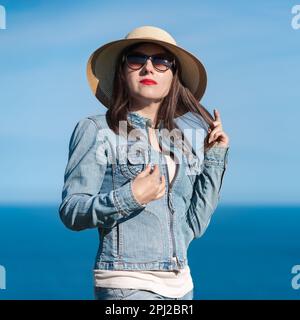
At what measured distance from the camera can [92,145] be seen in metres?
3.40

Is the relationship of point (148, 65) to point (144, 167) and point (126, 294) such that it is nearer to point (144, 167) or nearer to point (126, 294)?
point (144, 167)

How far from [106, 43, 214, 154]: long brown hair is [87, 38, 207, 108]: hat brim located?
0.12 feet

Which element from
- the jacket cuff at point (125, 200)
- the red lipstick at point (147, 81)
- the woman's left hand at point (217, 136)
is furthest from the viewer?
the woman's left hand at point (217, 136)

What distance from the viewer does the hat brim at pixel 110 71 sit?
3.73 m

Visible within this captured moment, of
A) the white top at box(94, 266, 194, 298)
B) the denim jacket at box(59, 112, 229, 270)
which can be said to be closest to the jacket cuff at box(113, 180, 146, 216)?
the denim jacket at box(59, 112, 229, 270)

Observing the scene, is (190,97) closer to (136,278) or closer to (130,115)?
(130,115)

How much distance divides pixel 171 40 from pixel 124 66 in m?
0.27

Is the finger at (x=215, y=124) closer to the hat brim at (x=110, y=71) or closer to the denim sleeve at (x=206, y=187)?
the denim sleeve at (x=206, y=187)

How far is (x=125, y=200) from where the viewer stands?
127 inches

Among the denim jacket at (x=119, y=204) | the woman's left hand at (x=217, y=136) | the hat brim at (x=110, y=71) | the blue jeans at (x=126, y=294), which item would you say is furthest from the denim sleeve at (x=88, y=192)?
the woman's left hand at (x=217, y=136)

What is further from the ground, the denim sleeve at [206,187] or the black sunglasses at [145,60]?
the black sunglasses at [145,60]

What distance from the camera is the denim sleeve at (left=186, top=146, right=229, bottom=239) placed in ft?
12.0
